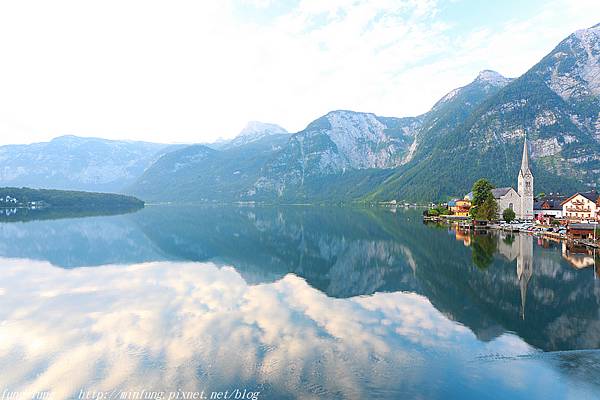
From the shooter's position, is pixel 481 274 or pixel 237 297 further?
pixel 481 274

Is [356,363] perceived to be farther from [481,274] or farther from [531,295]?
[481,274]

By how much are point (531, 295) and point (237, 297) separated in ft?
94.4

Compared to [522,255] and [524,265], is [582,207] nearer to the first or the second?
[522,255]

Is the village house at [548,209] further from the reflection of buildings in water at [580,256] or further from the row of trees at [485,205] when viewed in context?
the reflection of buildings in water at [580,256]

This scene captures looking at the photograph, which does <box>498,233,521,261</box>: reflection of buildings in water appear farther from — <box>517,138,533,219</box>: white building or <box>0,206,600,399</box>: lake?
<box>517,138,533,219</box>: white building

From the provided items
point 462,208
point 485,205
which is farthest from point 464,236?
point 462,208

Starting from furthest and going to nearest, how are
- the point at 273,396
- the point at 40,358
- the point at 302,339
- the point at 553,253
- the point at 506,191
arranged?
the point at 506,191
the point at 553,253
the point at 302,339
the point at 40,358
the point at 273,396

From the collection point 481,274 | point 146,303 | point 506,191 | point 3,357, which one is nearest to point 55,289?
point 146,303

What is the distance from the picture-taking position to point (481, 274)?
46.7m

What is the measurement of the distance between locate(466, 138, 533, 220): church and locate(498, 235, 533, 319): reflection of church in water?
149 ft

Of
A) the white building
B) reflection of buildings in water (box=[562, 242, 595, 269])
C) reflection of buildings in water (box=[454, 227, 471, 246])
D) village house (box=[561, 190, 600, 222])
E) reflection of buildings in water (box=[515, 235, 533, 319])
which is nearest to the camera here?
reflection of buildings in water (box=[515, 235, 533, 319])

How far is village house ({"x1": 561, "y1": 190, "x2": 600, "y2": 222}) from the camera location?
339ft

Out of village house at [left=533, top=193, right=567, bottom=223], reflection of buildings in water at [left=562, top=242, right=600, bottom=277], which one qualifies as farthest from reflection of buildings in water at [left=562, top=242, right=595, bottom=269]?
village house at [left=533, top=193, right=567, bottom=223]

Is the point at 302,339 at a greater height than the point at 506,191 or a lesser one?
lesser
